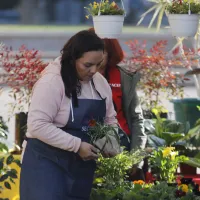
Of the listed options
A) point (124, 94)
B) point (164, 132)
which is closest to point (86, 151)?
point (124, 94)

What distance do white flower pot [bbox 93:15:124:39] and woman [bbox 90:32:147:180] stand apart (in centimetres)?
60

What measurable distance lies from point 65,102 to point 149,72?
2.87 metres

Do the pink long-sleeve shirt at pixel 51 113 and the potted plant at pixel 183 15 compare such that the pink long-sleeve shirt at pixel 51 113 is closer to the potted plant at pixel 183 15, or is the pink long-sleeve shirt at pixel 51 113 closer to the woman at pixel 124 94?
the potted plant at pixel 183 15

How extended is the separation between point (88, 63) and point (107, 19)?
0.76m

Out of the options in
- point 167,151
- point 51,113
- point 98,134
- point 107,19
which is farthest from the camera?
point 167,151

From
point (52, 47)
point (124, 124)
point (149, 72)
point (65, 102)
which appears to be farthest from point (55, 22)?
point (65, 102)

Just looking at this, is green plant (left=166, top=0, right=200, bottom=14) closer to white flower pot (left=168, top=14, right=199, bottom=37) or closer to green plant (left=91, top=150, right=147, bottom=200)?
white flower pot (left=168, top=14, right=199, bottom=37)

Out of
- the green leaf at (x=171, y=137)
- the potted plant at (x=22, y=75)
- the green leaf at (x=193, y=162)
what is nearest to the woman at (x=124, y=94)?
the green leaf at (x=193, y=162)

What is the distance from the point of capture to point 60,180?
3.98m

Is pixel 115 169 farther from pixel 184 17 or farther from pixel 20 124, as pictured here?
pixel 20 124

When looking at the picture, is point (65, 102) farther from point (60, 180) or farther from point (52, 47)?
point (52, 47)

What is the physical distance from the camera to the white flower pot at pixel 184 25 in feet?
14.8

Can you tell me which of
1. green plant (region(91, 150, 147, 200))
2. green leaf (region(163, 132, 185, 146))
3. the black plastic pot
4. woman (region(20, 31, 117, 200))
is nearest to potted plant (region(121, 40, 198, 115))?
green leaf (region(163, 132, 185, 146))

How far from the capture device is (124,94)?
525 cm
